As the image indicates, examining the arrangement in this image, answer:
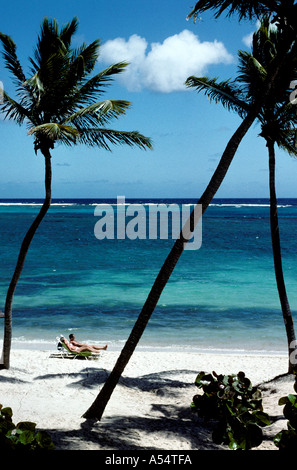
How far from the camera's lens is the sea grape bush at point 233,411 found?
222 inches

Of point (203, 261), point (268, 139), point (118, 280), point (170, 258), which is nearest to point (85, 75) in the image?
point (268, 139)

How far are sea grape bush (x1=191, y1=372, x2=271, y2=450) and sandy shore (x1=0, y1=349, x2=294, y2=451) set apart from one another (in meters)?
0.37

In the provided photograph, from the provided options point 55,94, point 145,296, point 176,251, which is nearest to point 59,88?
point 55,94

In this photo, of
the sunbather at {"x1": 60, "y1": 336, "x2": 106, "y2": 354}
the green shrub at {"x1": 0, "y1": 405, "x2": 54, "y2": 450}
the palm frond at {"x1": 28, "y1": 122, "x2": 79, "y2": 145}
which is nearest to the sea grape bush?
the green shrub at {"x1": 0, "y1": 405, "x2": 54, "y2": 450}

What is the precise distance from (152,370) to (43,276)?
17.4m

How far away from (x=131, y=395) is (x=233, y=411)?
2967 mm

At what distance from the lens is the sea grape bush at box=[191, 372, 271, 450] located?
5.63 metres

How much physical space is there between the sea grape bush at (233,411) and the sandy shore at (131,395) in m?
0.37

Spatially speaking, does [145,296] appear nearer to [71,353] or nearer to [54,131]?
[71,353]

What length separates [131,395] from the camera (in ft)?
28.5

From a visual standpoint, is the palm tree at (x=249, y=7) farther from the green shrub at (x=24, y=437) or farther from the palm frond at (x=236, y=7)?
the green shrub at (x=24, y=437)

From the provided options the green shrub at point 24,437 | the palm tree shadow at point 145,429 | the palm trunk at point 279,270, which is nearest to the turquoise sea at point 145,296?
the palm trunk at point 279,270

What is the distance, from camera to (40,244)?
152 ft

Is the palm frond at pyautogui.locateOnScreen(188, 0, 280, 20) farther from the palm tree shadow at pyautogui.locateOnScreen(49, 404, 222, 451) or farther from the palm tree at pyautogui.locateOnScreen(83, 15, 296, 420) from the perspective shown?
the palm tree shadow at pyautogui.locateOnScreen(49, 404, 222, 451)
